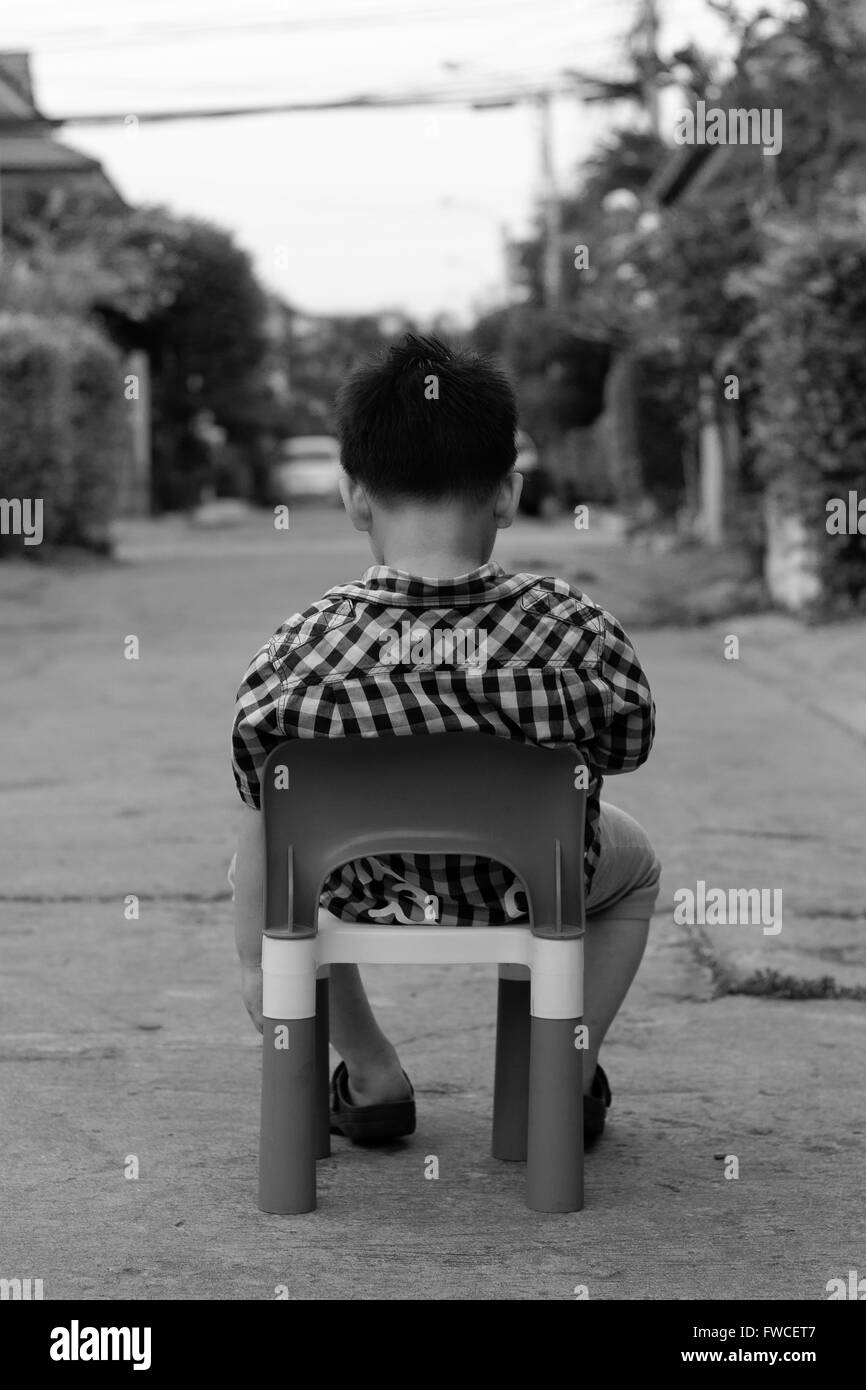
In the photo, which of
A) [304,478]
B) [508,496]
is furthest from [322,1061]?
[304,478]

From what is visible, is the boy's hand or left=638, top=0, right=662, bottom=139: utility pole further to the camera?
left=638, top=0, right=662, bottom=139: utility pole

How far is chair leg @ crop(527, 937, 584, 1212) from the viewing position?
8.51 feet

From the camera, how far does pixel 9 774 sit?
675 cm


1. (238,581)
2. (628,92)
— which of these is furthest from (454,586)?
(628,92)

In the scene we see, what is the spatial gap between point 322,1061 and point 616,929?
540 mm

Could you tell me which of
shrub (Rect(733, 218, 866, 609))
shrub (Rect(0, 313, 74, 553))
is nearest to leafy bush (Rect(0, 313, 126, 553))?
shrub (Rect(0, 313, 74, 553))

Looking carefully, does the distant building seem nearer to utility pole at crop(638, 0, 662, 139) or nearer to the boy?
utility pole at crop(638, 0, 662, 139)

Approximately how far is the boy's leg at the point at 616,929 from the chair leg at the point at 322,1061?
0.42 meters

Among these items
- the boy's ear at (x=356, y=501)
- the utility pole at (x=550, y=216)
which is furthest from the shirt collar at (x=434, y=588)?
the utility pole at (x=550, y=216)

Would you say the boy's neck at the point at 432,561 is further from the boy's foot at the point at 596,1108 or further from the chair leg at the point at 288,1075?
the boy's foot at the point at 596,1108

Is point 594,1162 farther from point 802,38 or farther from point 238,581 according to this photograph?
point 238,581

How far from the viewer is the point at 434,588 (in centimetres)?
267

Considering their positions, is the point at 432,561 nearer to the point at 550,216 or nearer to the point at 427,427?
the point at 427,427

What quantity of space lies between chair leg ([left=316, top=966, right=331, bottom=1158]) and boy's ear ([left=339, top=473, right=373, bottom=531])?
2.21ft
